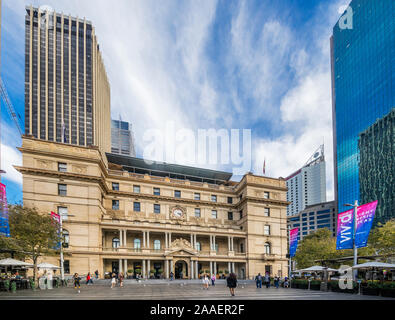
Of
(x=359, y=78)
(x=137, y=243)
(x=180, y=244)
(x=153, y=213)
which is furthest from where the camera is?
(x=359, y=78)

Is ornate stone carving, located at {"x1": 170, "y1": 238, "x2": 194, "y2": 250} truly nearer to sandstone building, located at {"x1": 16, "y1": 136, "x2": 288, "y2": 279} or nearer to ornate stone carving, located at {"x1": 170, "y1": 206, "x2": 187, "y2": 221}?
sandstone building, located at {"x1": 16, "y1": 136, "x2": 288, "y2": 279}

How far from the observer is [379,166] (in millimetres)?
96500

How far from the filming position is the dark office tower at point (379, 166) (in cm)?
9081

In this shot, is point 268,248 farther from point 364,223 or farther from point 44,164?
point 44,164

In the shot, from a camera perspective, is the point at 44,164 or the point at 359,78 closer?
the point at 44,164

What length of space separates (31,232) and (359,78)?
11217 cm

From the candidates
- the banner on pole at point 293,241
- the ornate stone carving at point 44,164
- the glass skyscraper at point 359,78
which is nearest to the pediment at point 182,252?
the banner on pole at point 293,241

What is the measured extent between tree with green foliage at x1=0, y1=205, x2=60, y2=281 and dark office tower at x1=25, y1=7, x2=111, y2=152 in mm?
101307

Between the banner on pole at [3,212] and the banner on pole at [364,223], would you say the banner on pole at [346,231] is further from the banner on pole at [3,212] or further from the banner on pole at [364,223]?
the banner on pole at [3,212]

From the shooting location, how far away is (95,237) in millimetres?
44719

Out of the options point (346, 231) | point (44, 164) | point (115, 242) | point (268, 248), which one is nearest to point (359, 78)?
point (268, 248)

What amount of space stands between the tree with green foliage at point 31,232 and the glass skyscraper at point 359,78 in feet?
319
